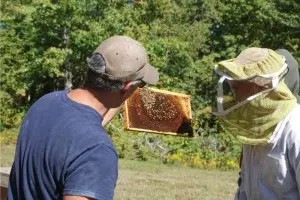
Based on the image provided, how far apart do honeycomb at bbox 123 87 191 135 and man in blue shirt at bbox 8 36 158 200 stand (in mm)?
966

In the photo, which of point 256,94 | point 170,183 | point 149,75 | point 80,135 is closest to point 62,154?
point 80,135

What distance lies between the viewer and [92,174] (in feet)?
5.86

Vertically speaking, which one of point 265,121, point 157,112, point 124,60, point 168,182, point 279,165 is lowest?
point 168,182

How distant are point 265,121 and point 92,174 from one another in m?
0.85

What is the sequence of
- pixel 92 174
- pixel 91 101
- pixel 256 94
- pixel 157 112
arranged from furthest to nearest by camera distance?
pixel 157 112, pixel 256 94, pixel 91 101, pixel 92 174

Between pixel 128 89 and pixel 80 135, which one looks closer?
pixel 80 135

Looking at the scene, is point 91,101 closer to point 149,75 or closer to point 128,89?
point 128,89

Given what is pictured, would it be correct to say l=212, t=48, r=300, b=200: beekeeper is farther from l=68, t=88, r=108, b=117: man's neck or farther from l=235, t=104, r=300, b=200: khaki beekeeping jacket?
l=68, t=88, r=108, b=117: man's neck

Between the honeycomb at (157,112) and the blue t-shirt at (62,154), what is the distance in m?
1.07

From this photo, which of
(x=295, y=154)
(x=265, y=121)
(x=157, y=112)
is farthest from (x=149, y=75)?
(x=157, y=112)

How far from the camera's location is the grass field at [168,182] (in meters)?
8.33

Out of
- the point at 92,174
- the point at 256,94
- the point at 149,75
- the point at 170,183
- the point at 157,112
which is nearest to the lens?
the point at 92,174

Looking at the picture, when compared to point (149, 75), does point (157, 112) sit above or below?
below

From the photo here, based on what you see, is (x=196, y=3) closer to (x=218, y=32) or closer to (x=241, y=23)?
(x=218, y=32)
